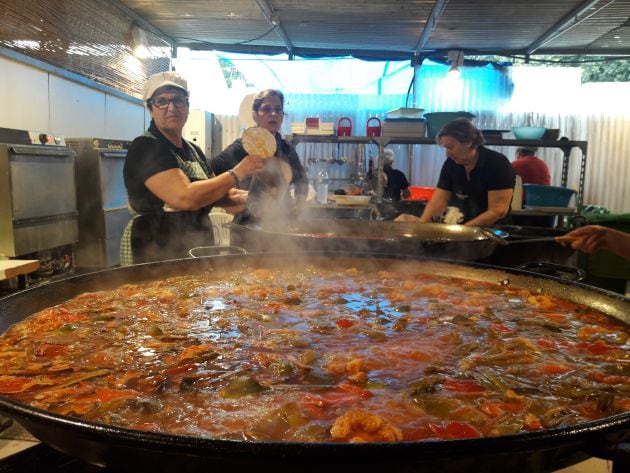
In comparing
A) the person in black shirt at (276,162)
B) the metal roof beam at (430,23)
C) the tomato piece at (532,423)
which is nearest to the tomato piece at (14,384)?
the tomato piece at (532,423)

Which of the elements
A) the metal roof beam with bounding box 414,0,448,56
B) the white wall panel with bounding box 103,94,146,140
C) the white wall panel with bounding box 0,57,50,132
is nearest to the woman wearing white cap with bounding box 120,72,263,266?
the white wall panel with bounding box 0,57,50,132

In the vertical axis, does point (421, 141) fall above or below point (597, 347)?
above

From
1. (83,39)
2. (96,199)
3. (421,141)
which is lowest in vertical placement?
(96,199)

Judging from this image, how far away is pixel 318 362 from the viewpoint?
1.46m

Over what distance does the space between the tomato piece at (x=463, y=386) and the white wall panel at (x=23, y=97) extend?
6308mm

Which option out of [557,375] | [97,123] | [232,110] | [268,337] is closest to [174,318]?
[268,337]

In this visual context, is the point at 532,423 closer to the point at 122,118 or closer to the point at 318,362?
the point at 318,362

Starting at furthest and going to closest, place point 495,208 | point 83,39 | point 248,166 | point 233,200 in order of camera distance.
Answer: point 83,39 → point 495,208 → point 233,200 → point 248,166

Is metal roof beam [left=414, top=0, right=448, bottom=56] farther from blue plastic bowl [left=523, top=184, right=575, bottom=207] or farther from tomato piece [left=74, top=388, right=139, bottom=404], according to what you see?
tomato piece [left=74, top=388, right=139, bottom=404]

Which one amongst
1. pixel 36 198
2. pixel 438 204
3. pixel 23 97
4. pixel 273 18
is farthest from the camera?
pixel 273 18

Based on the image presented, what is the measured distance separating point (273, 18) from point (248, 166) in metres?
6.34

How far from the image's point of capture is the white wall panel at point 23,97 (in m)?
5.84

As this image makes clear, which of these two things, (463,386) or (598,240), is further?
(598,240)

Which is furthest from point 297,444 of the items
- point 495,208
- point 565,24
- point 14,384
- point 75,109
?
point 565,24
